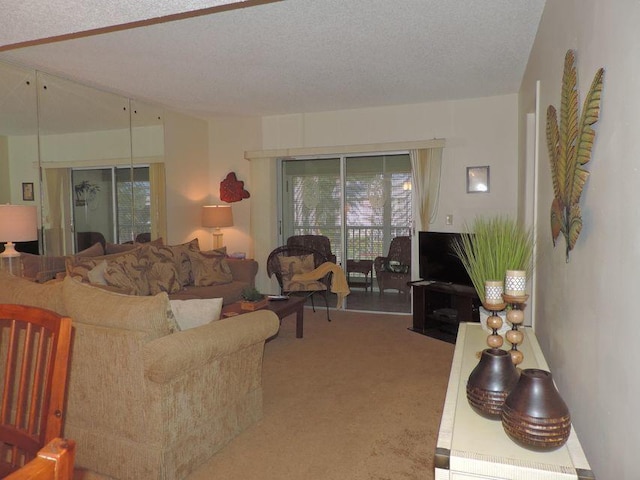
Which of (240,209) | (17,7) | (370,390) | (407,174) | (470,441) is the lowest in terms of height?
(370,390)

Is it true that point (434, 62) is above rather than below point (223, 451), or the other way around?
above

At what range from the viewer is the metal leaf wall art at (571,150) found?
1549 millimetres

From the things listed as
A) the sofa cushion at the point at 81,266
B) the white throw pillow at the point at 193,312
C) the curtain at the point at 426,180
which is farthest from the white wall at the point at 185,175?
the white throw pillow at the point at 193,312

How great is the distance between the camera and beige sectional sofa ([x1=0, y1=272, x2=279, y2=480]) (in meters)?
2.21

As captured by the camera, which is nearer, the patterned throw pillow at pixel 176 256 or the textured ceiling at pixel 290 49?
the textured ceiling at pixel 290 49

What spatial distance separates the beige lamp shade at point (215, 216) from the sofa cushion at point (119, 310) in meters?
3.94

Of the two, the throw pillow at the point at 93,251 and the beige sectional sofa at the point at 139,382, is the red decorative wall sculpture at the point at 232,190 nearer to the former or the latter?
the throw pillow at the point at 93,251

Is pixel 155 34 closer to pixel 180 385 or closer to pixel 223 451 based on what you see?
pixel 180 385

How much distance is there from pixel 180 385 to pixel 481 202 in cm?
431

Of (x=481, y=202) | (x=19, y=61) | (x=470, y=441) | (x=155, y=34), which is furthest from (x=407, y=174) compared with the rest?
(x=470, y=441)

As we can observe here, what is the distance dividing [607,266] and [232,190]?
5.63m

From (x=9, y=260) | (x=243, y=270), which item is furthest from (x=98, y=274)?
(x=243, y=270)

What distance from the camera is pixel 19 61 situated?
4.01 metres

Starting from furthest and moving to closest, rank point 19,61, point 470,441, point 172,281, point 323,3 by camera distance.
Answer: point 172,281, point 19,61, point 323,3, point 470,441
